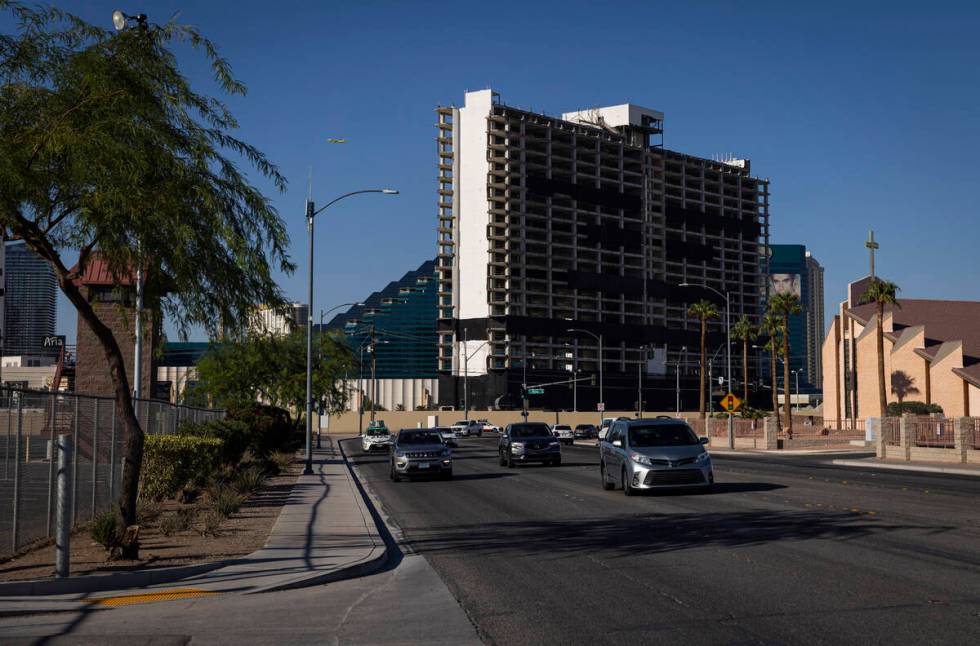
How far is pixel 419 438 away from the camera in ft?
117

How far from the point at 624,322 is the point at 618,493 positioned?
129233 millimetres

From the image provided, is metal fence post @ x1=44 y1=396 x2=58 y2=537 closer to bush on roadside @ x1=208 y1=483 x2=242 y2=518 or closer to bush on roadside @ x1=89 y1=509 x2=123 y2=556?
bush on roadside @ x1=89 y1=509 x2=123 y2=556

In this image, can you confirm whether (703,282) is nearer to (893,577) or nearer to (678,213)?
(678,213)

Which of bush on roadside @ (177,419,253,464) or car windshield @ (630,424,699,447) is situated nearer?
car windshield @ (630,424,699,447)

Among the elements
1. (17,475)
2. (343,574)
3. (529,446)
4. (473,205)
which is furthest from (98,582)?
(473,205)

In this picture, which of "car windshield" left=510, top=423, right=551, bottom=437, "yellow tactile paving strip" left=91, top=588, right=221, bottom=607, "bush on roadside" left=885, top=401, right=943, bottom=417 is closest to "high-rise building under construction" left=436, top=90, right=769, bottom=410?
"bush on roadside" left=885, top=401, right=943, bottom=417

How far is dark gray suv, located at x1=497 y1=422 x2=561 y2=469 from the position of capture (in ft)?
135

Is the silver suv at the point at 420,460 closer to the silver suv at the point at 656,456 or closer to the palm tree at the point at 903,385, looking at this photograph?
the silver suv at the point at 656,456

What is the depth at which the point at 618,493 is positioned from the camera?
2623 cm

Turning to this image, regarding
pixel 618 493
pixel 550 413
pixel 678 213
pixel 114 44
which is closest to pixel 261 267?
pixel 114 44

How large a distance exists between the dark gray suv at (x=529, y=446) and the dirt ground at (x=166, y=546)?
63.6 ft

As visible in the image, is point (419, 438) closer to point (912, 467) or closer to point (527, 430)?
point (527, 430)

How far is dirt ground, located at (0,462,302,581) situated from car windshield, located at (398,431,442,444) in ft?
41.6

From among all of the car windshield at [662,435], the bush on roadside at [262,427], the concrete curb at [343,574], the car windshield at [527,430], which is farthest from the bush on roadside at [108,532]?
the car windshield at [527,430]
